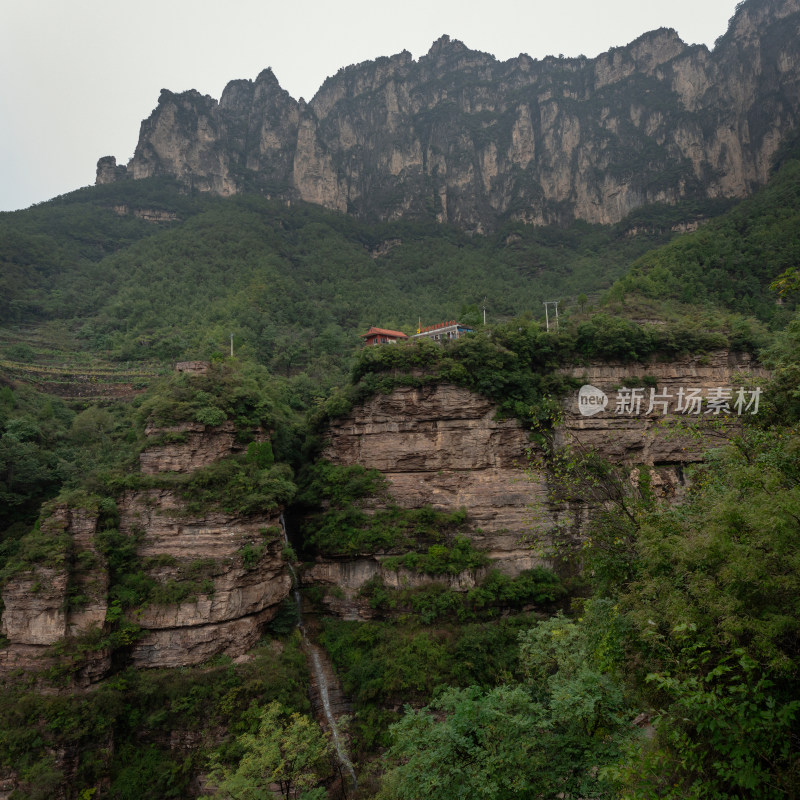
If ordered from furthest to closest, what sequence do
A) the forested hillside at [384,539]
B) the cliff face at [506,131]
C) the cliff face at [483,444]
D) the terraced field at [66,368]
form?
the cliff face at [506,131] < the terraced field at [66,368] < the cliff face at [483,444] < the forested hillside at [384,539]

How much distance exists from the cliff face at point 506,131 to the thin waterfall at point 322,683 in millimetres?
65136

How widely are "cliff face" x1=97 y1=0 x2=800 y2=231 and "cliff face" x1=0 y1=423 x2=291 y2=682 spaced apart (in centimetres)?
6657

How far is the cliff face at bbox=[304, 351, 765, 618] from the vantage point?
2512 centimetres

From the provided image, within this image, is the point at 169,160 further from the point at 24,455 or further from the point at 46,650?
the point at 46,650

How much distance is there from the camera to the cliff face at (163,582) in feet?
57.0

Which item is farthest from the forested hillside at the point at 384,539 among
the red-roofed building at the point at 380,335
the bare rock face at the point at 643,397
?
the red-roofed building at the point at 380,335

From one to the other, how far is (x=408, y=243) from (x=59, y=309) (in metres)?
43.2

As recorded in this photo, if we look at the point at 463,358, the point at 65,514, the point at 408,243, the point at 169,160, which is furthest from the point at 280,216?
the point at 65,514

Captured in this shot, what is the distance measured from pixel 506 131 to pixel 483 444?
7187 cm

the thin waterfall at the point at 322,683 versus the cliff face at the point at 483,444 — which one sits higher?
the cliff face at the point at 483,444

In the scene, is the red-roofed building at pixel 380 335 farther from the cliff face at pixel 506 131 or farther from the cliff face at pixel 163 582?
the cliff face at pixel 506 131

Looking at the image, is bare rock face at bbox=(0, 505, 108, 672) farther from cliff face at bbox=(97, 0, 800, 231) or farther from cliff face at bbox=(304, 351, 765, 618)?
cliff face at bbox=(97, 0, 800, 231)

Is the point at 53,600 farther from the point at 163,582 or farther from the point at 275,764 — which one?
the point at 275,764

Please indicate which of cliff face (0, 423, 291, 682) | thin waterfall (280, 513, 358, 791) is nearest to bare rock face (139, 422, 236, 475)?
cliff face (0, 423, 291, 682)
